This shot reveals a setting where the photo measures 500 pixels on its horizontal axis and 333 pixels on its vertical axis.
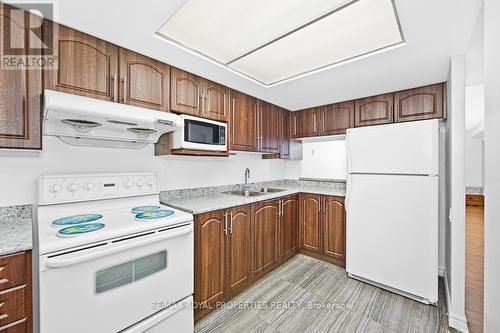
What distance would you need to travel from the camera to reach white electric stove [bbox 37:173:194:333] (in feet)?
3.72

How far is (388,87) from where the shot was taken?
2.42 m

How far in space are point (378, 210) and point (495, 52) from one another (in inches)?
68.2

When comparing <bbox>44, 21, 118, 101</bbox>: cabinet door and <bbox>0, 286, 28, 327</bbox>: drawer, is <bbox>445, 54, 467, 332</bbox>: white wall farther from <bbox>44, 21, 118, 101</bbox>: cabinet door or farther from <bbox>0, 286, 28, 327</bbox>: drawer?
<bbox>0, 286, 28, 327</bbox>: drawer

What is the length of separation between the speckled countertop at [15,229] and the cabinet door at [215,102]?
1.54 m

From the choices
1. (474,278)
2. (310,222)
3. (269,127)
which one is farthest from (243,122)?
(474,278)

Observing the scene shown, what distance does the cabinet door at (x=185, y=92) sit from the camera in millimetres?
1954

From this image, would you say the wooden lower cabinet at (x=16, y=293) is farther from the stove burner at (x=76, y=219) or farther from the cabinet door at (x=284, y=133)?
the cabinet door at (x=284, y=133)

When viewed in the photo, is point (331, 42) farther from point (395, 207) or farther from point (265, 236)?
point (265, 236)

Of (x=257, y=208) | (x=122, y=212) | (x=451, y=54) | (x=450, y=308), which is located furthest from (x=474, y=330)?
(x=122, y=212)

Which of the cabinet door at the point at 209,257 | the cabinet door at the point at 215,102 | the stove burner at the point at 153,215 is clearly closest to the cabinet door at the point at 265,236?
the cabinet door at the point at 209,257

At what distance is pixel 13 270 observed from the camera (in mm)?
1051

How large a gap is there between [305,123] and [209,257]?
→ 7.79ft

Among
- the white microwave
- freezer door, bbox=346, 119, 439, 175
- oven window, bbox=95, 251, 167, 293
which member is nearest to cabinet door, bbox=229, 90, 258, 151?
the white microwave

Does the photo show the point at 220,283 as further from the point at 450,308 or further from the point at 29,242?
the point at 450,308
